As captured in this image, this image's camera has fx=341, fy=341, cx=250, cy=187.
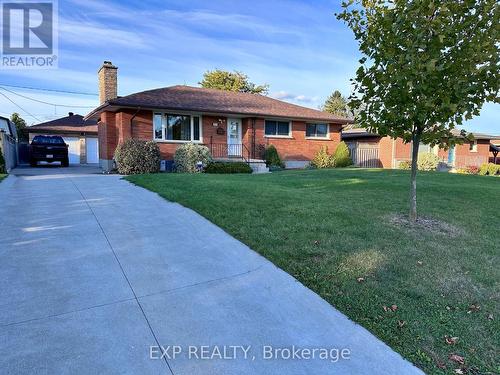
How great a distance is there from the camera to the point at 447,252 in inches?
177

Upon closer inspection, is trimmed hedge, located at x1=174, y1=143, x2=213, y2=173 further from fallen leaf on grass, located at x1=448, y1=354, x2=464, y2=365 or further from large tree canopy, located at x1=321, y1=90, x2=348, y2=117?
large tree canopy, located at x1=321, y1=90, x2=348, y2=117

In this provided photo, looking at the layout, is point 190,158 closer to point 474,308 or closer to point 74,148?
point 474,308

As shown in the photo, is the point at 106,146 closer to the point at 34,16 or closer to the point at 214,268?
the point at 34,16

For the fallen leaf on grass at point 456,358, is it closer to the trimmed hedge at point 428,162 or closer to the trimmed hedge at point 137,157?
the trimmed hedge at point 137,157

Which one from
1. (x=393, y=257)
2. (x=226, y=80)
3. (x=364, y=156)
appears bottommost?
(x=393, y=257)

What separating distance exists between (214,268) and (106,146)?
47.5 ft

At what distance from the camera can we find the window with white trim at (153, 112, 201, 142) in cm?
1641

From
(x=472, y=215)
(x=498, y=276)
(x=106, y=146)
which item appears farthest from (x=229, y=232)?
(x=106, y=146)

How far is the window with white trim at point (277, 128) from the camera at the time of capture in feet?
62.5

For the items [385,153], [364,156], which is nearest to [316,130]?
[364,156]

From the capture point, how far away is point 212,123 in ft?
57.6

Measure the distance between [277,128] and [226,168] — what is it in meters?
5.53

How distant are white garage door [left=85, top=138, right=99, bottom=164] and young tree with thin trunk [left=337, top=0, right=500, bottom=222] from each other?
2552 centimetres

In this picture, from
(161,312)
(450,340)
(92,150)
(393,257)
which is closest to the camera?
(450,340)
